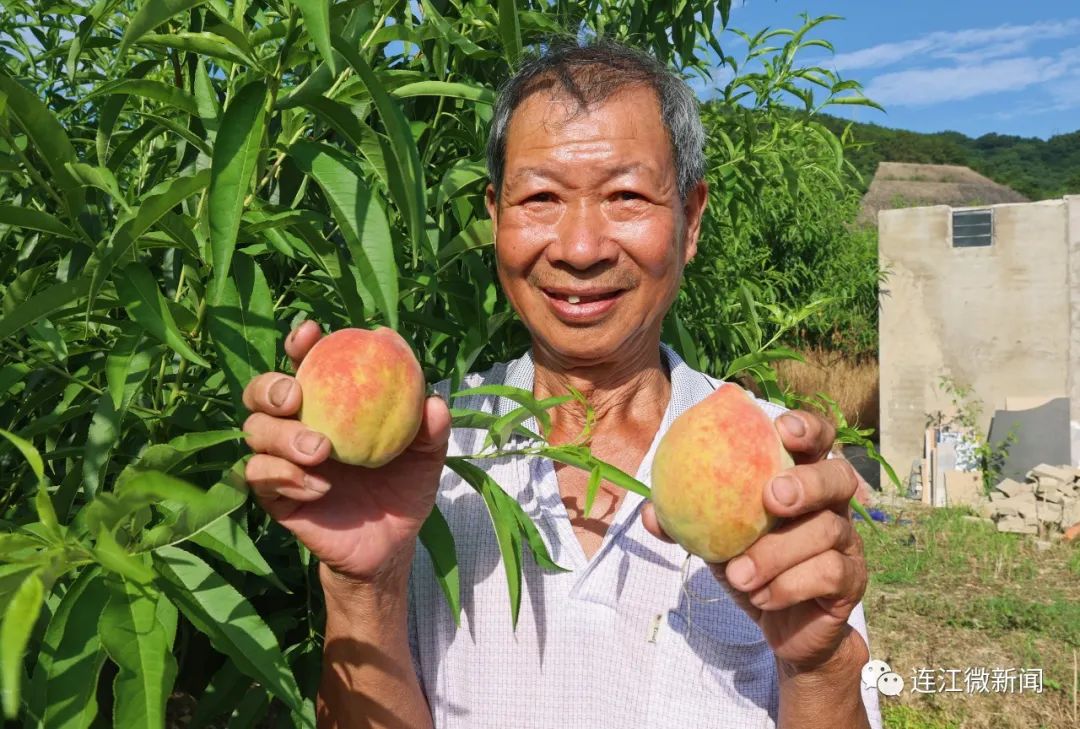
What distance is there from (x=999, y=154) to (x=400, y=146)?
6682 cm

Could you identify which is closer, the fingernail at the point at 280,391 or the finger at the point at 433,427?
the fingernail at the point at 280,391

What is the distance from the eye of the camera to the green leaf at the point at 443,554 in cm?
117

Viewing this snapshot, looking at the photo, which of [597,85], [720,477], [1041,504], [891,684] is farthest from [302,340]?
[1041,504]

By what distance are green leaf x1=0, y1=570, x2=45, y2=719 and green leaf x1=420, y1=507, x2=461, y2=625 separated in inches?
21.7

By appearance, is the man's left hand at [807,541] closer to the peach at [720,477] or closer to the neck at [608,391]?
the peach at [720,477]

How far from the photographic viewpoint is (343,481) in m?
1.15

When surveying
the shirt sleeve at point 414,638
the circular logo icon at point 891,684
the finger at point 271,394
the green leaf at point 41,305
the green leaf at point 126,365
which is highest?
the green leaf at point 41,305

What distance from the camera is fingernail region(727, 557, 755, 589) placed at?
1082mm

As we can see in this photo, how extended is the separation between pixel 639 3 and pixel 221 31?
135cm

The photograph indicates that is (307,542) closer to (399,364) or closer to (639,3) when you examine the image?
(399,364)

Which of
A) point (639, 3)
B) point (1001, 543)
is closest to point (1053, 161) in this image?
point (1001, 543)

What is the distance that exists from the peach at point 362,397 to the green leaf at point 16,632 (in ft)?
1.24

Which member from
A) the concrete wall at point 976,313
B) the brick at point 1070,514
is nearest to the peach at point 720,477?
the brick at point 1070,514

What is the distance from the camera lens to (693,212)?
5.77 ft
